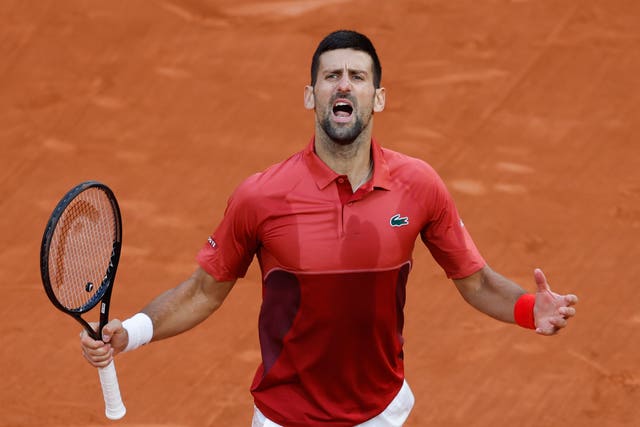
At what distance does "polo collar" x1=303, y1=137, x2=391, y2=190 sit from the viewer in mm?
4305

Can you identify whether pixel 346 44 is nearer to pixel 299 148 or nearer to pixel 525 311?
pixel 525 311

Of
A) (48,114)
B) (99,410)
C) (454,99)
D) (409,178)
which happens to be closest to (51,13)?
(48,114)

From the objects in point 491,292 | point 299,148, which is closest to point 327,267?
point 491,292

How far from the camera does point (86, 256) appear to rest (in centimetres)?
456

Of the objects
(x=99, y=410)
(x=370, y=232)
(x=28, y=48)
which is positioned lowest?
(x=99, y=410)

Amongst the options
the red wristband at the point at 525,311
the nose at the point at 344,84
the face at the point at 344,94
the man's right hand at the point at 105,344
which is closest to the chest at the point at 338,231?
the face at the point at 344,94

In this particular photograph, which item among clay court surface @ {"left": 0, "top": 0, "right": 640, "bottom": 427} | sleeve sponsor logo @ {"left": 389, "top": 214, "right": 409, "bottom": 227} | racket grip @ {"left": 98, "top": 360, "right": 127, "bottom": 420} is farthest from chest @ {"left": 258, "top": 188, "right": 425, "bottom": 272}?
clay court surface @ {"left": 0, "top": 0, "right": 640, "bottom": 427}

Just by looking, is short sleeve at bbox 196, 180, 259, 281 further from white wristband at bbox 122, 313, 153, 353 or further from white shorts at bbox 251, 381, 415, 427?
white shorts at bbox 251, 381, 415, 427

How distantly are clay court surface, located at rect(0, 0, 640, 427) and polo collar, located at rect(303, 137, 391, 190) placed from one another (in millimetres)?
2627

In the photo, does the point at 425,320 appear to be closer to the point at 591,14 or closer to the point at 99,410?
the point at 99,410

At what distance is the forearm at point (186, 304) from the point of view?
451 centimetres

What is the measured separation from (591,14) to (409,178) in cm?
604

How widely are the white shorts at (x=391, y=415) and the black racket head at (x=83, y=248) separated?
0.79 meters

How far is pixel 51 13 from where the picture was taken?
10.1 meters
